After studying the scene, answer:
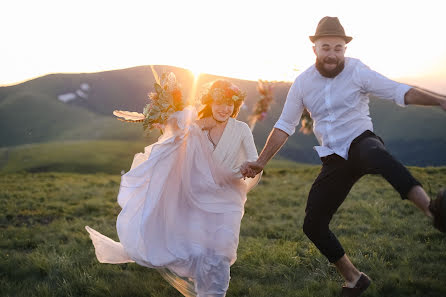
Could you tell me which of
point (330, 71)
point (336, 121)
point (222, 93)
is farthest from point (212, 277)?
point (330, 71)

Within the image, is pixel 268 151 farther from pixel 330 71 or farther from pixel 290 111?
pixel 330 71

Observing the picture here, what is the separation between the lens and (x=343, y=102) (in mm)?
4754

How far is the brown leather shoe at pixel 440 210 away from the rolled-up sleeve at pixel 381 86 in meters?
1.13

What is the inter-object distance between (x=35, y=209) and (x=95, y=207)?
6.12 ft

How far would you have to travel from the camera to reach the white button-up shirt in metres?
4.68

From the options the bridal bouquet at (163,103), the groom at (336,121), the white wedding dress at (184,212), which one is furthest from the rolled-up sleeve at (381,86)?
the bridal bouquet at (163,103)

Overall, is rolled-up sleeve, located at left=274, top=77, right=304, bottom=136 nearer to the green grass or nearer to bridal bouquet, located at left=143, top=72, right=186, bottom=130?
bridal bouquet, located at left=143, top=72, right=186, bottom=130

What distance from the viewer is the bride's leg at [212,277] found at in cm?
499

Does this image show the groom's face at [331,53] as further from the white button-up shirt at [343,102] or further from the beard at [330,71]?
the white button-up shirt at [343,102]

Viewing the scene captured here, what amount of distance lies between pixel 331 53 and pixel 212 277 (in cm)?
306

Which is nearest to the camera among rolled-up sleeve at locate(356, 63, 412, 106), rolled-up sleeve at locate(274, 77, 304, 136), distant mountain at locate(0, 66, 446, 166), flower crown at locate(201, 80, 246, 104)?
rolled-up sleeve at locate(356, 63, 412, 106)

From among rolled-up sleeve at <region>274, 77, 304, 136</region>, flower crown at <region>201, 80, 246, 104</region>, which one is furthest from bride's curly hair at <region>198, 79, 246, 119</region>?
rolled-up sleeve at <region>274, 77, 304, 136</region>

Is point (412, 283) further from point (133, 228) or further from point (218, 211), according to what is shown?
point (133, 228)

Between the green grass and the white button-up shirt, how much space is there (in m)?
2.04
